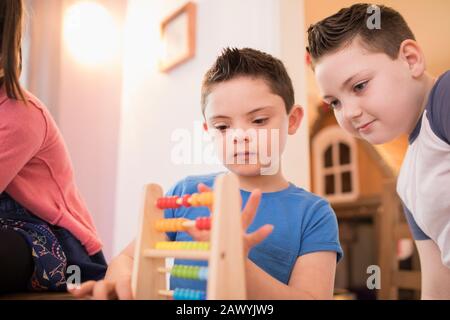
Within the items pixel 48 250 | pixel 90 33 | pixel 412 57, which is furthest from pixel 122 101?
pixel 412 57

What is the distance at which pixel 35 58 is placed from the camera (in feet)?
6.64

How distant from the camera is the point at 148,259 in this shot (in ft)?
2.25

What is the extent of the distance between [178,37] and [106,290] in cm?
120

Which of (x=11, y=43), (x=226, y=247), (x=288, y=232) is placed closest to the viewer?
(x=226, y=247)

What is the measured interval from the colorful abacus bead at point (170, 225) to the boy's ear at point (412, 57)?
0.55m

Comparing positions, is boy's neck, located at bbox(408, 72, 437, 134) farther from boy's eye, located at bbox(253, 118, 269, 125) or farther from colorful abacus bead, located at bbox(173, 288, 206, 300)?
colorful abacus bead, located at bbox(173, 288, 206, 300)

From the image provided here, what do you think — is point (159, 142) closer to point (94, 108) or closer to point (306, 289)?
point (94, 108)

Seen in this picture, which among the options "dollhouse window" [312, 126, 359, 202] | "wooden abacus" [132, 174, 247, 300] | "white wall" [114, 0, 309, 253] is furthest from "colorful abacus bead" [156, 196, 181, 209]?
"dollhouse window" [312, 126, 359, 202]

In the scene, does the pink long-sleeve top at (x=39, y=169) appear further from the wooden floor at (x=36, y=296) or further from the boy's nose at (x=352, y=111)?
the boy's nose at (x=352, y=111)

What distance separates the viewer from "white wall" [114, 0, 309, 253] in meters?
1.32

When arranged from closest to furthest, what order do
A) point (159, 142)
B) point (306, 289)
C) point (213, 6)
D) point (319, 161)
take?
point (306, 289) < point (213, 6) < point (159, 142) < point (319, 161)

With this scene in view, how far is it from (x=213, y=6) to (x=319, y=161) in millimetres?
2525

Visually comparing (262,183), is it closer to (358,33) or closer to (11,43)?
(358,33)
